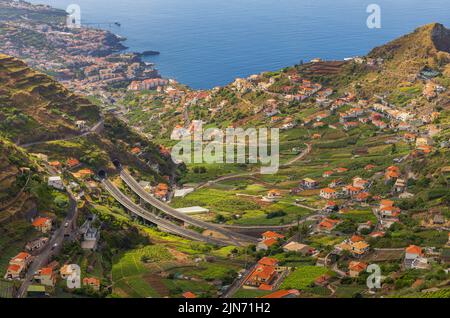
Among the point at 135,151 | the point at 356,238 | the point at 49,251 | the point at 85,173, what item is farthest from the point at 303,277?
the point at 135,151

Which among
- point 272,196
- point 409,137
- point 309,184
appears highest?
point 409,137

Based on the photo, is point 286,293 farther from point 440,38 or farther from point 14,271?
point 440,38

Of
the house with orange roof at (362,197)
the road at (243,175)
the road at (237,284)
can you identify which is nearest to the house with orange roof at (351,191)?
the house with orange roof at (362,197)

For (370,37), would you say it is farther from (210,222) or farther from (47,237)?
(47,237)

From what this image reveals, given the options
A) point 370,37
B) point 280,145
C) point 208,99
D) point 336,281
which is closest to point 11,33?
point 208,99

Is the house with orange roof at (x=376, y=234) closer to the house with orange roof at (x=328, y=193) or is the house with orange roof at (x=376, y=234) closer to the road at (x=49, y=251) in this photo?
the house with orange roof at (x=328, y=193)
